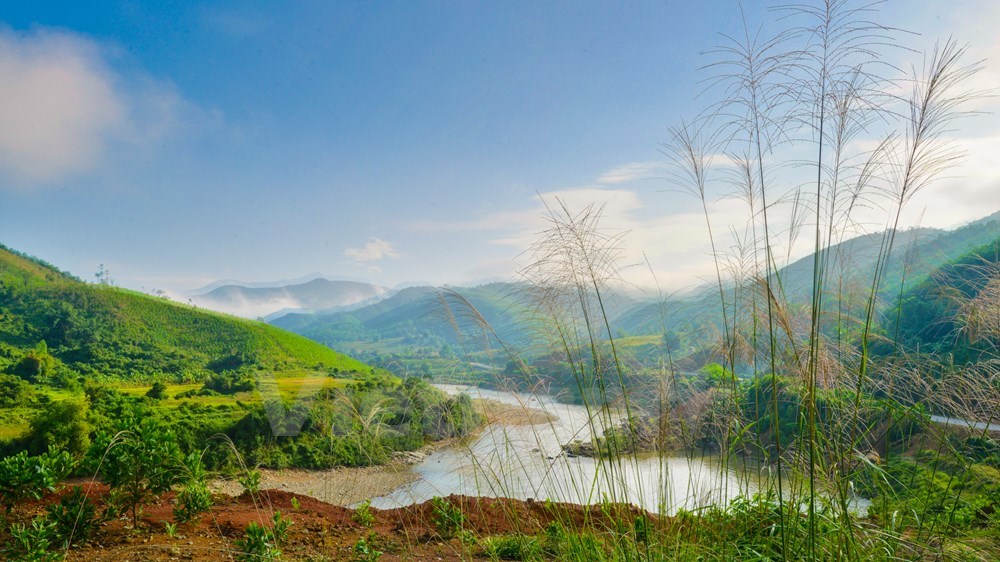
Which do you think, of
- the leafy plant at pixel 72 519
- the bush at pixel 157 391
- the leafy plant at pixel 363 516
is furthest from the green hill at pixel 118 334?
the leafy plant at pixel 363 516

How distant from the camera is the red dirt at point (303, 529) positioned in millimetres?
2803

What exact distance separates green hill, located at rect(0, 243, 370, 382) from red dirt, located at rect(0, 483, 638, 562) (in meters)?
10.7

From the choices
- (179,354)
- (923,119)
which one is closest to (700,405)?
(923,119)

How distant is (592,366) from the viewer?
9.36 feet

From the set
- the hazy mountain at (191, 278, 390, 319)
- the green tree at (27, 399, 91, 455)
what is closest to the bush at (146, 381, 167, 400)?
the green tree at (27, 399, 91, 455)

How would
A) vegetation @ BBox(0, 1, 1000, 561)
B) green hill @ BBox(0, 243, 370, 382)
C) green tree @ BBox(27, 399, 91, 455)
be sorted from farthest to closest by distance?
green hill @ BBox(0, 243, 370, 382) → green tree @ BBox(27, 399, 91, 455) → vegetation @ BBox(0, 1, 1000, 561)

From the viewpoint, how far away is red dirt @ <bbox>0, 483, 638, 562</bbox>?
9.20 ft

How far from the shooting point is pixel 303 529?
10.9 feet

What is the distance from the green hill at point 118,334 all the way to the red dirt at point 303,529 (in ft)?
35.1

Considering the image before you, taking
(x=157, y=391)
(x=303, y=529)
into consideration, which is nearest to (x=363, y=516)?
(x=303, y=529)

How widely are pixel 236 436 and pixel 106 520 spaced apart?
35.5 ft

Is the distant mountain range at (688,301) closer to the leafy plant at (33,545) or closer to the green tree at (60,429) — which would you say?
the leafy plant at (33,545)

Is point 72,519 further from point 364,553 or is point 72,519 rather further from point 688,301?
point 688,301

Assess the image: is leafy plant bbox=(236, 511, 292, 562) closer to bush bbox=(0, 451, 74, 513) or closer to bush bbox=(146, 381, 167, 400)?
bush bbox=(0, 451, 74, 513)
